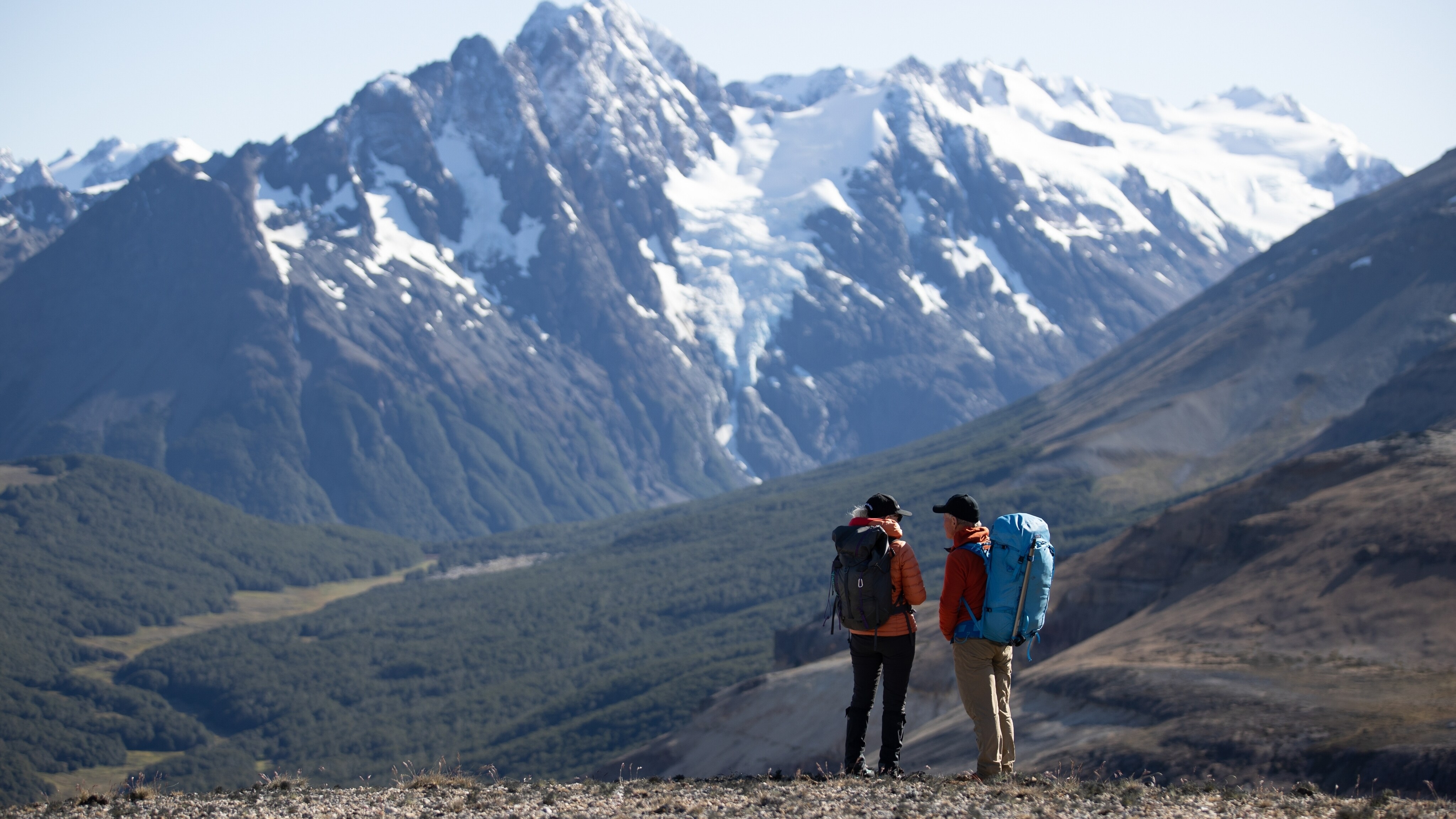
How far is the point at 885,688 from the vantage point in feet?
79.5

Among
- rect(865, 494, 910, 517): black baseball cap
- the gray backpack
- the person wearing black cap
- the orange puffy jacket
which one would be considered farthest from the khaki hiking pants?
rect(865, 494, 910, 517): black baseball cap

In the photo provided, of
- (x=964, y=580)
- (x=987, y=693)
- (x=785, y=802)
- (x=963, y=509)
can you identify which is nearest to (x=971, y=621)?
(x=964, y=580)

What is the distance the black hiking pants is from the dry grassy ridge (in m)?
0.62

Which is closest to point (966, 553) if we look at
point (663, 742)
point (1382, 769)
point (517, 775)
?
point (1382, 769)

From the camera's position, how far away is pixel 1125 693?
5619 cm

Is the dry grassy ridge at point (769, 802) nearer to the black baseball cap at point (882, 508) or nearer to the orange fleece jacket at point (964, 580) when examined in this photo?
the orange fleece jacket at point (964, 580)

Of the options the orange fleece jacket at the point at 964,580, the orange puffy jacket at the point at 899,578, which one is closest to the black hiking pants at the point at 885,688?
the orange puffy jacket at the point at 899,578

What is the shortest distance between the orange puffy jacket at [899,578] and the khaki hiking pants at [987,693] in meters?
1.23

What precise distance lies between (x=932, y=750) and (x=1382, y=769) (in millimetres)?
23688

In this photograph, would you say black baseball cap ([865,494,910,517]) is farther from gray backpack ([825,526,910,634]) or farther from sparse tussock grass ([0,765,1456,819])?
sparse tussock grass ([0,765,1456,819])

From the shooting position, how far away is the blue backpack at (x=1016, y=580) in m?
22.8

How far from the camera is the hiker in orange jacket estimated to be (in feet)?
75.5

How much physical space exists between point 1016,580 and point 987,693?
226 cm

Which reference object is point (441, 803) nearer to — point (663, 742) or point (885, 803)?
point (885, 803)
